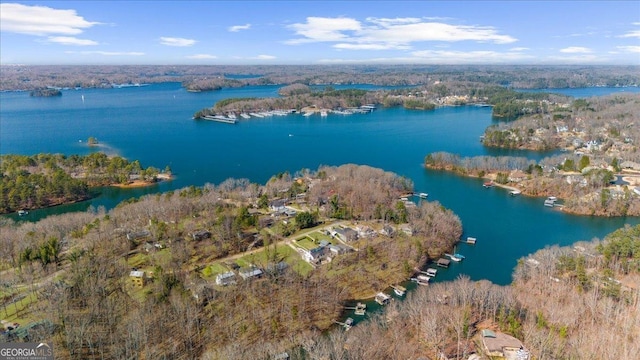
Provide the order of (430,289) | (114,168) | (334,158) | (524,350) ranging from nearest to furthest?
(524,350), (430,289), (114,168), (334,158)

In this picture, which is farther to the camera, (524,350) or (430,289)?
(430,289)

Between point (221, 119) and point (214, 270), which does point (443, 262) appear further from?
point (221, 119)

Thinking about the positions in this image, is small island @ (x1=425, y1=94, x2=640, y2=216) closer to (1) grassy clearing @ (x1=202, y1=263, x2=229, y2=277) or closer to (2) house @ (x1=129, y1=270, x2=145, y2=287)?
(1) grassy clearing @ (x1=202, y1=263, x2=229, y2=277)

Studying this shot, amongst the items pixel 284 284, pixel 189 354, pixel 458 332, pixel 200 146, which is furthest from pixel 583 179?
pixel 200 146

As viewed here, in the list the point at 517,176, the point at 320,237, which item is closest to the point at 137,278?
the point at 320,237

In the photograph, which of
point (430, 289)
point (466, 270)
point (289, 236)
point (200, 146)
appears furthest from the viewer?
point (200, 146)

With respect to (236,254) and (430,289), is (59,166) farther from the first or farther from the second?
(430,289)

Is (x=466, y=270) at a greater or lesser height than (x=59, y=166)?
lesser
